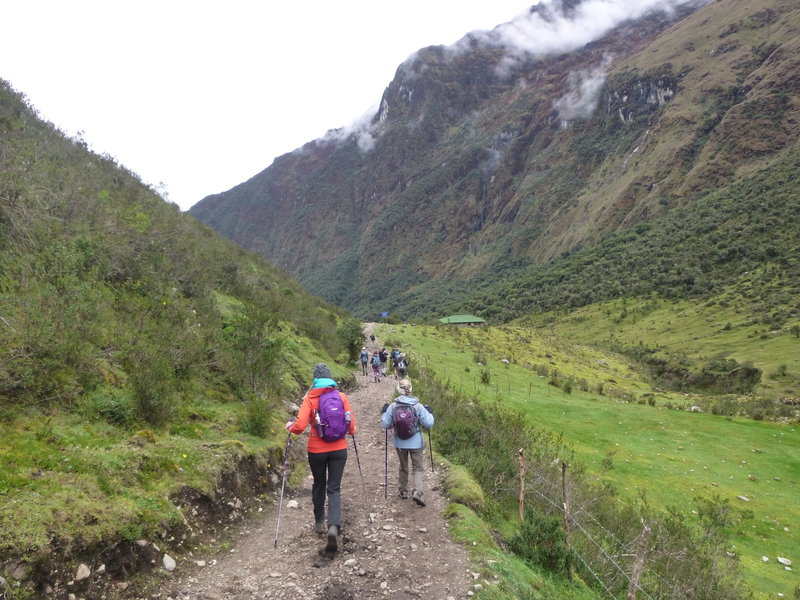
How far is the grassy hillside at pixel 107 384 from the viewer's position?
16.9 ft

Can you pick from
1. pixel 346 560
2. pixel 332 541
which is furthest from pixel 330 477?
pixel 346 560

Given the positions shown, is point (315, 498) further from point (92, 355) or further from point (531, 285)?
point (531, 285)

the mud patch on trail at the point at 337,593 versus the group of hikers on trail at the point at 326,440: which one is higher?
the group of hikers on trail at the point at 326,440

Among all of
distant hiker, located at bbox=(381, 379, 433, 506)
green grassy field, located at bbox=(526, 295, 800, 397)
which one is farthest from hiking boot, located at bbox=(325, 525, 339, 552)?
green grassy field, located at bbox=(526, 295, 800, 397)

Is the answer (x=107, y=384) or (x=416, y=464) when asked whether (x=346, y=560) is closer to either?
(x=416, y=464)

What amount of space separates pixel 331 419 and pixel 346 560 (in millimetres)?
1929

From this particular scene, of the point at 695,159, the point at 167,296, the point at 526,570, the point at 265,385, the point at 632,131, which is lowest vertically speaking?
the point at 526,570

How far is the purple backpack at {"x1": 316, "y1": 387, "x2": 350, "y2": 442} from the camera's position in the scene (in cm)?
651

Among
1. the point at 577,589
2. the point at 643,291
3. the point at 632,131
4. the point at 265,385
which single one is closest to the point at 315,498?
the point at 577,589

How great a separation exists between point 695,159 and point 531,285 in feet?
185

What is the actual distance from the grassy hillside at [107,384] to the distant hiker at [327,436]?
187 cm

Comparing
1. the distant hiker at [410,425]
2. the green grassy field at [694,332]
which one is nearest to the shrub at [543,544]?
the distant hiker at [410,425]

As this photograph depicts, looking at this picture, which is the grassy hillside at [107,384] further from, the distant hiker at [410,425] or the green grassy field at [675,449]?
the green grassy field at [675,449]

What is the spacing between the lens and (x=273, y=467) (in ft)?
30.0
